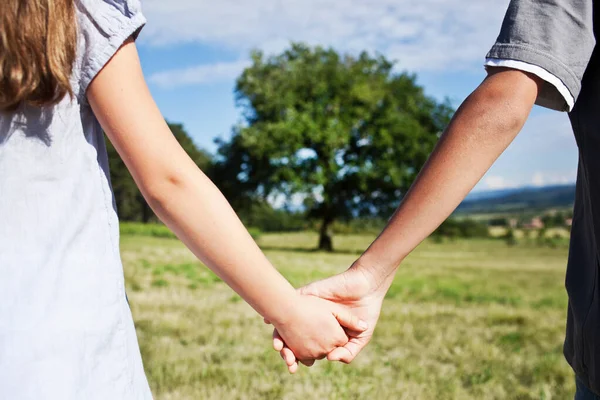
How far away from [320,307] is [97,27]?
1.18 meters

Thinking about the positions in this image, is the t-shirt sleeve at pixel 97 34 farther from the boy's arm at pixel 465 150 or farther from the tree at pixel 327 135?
the tree at pixel 327 135

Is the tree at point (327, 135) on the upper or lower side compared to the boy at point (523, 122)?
lower

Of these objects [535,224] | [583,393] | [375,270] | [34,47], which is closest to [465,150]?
[375,270]

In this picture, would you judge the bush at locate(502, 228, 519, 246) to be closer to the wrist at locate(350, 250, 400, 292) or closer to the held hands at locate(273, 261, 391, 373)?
the held hands at locate(273, 261, 391, 373)

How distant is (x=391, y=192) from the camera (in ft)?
84.1

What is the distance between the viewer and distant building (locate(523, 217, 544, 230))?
25156mm

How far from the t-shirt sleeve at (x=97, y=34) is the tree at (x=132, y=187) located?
88.5 feet

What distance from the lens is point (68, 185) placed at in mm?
1350

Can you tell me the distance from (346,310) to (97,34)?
1399 millimetres

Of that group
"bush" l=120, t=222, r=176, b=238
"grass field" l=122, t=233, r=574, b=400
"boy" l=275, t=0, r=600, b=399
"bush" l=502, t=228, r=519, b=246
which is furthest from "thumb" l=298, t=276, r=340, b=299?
"bush" l=120, t=222, r=176, b=238

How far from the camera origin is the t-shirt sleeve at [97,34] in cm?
133

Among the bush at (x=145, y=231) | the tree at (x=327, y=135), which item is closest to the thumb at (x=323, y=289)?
the tree at (x=327, y=135)

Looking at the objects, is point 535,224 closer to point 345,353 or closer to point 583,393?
point 345,353

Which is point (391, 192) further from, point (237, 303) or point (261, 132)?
point (237, 303)
